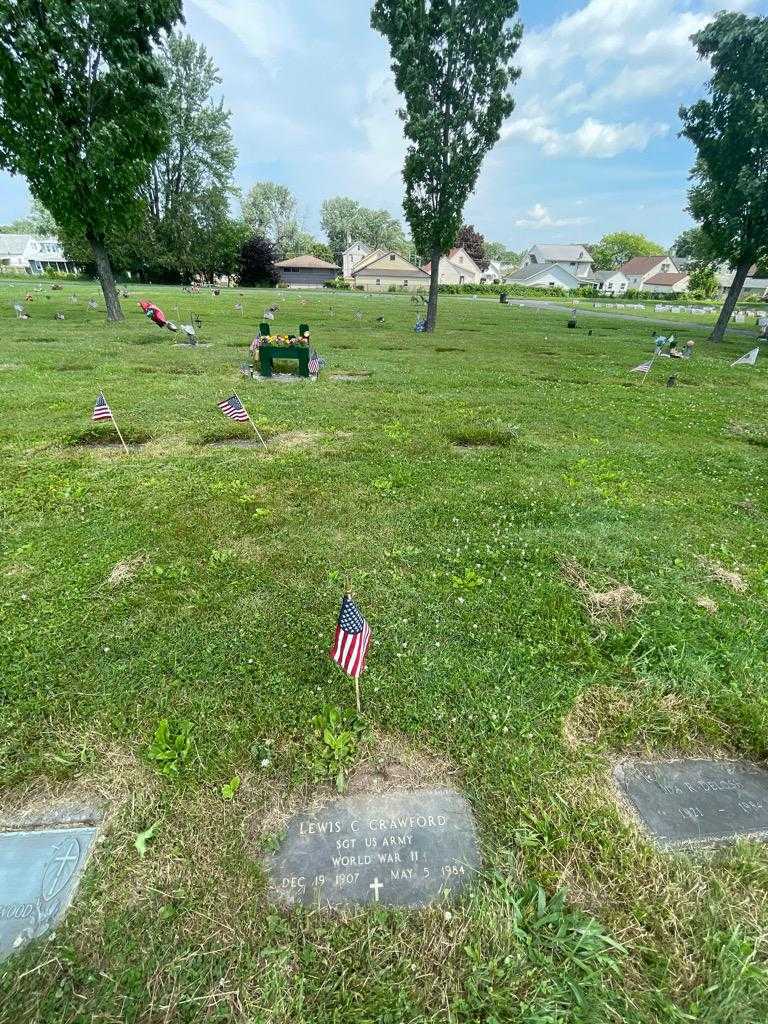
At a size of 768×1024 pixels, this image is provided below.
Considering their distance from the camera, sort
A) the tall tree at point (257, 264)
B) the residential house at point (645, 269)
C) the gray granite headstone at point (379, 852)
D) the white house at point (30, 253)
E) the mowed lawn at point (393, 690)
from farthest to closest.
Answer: the white house at point (30, 253), the residential house at point (645, 269), the tall tree at point (257, 264), the gray granite headstone at point (379, 852), the mowed lawn at point (393, 690)

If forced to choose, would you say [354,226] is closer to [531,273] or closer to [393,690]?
[531,273]

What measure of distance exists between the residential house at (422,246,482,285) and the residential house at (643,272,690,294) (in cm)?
3107

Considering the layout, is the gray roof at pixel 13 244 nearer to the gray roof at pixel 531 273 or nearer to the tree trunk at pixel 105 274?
the gray roof at pixel 531 273

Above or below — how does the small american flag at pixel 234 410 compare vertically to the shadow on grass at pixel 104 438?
above

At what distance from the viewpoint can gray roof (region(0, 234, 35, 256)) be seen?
301 ft

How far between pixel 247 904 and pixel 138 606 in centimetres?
245

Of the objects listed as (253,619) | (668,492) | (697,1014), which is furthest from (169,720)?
(668,492)

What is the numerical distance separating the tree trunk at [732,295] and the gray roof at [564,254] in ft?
279

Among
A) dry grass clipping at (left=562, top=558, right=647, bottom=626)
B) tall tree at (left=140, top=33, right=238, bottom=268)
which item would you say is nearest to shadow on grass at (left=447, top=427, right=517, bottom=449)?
dry grass clipping at (left=562, top=558, right=647, bottom=626)

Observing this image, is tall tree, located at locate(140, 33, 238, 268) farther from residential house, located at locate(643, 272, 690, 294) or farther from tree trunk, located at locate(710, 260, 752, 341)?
residential house, located at locate(643, 272, 690, 294)

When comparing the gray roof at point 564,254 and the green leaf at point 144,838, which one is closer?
the green leaf at point 144,838

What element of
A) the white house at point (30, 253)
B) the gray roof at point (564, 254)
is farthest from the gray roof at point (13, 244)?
the gray roof at point (564, 254)

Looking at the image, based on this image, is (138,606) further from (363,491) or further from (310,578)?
(363,491)

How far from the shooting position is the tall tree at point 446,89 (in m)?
17.0
